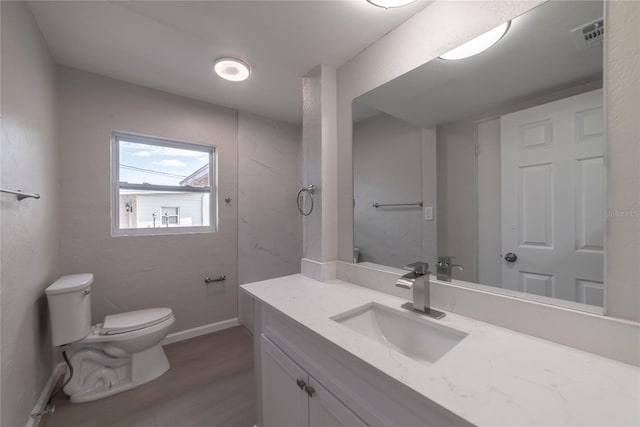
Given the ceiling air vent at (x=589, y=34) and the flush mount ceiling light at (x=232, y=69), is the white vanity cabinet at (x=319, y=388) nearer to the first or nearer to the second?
the ceiling air vent at (x=589, y=34)

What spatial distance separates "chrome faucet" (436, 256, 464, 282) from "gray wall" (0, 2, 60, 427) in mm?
1951

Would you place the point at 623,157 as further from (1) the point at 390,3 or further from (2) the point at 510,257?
(1) the point at 390,3

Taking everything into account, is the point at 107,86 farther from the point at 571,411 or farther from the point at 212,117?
the point at 571,411

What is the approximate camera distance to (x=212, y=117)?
242 centimetres

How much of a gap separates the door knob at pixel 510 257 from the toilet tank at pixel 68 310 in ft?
7.84

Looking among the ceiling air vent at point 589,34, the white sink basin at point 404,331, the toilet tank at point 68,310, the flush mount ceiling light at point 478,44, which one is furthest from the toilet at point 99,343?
the ceiling air vent at point 589,34

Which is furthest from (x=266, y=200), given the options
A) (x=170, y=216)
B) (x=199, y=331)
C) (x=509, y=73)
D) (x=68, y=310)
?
(x=509, y=73)

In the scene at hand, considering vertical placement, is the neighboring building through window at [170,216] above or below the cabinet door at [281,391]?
above

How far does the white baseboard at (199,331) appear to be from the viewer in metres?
2.20

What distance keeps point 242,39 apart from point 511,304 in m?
1.90

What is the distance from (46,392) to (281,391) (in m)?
1.69

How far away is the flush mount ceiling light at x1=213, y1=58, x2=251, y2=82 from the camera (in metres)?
1.66

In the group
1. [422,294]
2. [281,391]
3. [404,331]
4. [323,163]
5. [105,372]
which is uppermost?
[323,163]

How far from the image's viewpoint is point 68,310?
1.50 m
